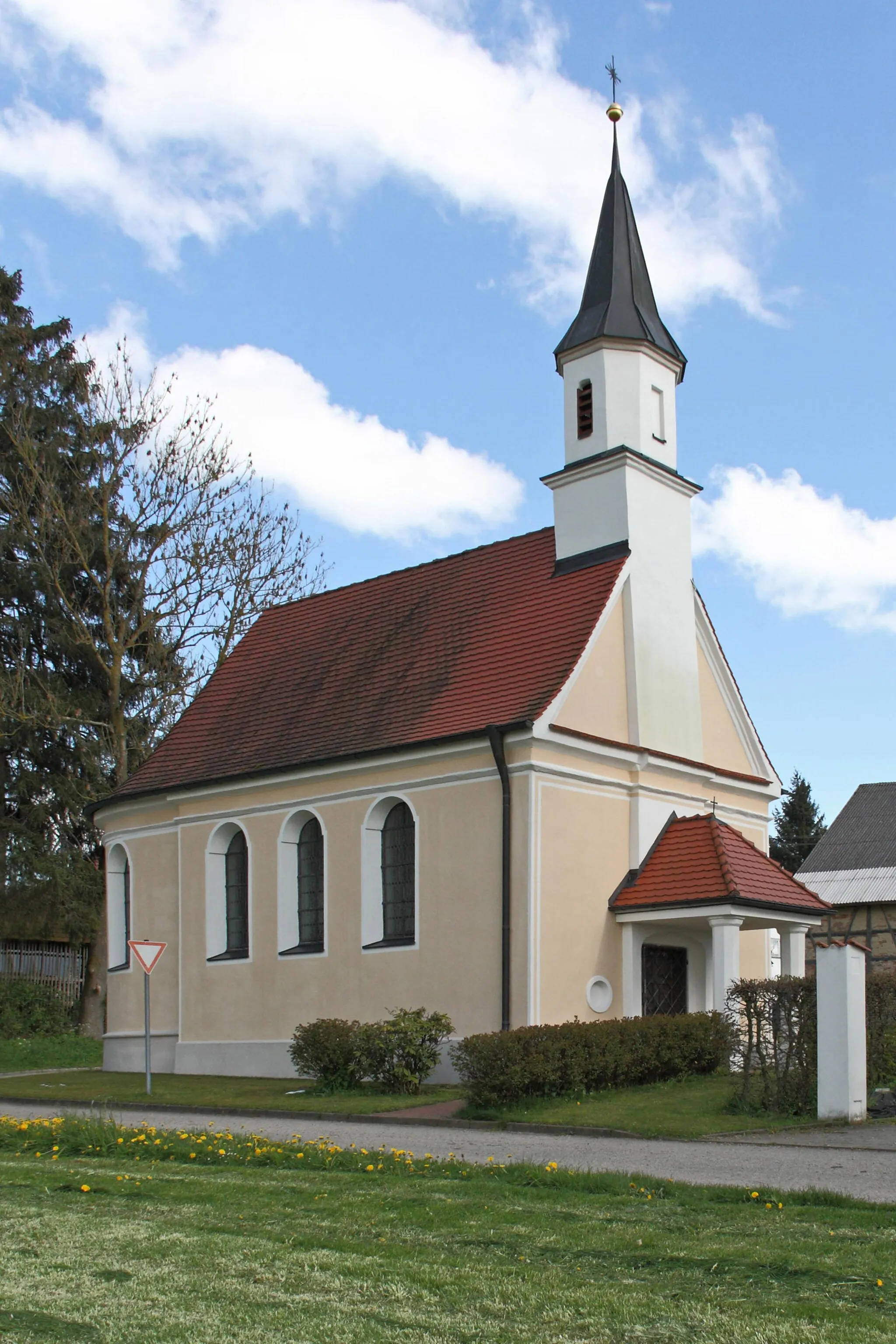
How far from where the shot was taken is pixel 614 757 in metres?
21.2

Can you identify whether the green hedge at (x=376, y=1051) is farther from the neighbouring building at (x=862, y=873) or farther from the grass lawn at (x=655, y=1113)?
the neighbouring building at (x=862, y=873)

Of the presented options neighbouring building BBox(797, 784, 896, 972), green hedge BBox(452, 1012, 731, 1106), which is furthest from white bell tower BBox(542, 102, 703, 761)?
neighbouring building BBox(797, 784, 896, 972)

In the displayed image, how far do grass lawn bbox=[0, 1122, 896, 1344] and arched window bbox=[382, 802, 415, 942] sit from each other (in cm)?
1238

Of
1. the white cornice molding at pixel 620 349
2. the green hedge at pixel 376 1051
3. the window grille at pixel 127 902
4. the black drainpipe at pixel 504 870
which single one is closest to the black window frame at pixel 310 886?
the green hedge at pixel 376 1051

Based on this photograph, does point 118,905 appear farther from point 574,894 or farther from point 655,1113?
point 655,1113

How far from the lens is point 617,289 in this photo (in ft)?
80.3

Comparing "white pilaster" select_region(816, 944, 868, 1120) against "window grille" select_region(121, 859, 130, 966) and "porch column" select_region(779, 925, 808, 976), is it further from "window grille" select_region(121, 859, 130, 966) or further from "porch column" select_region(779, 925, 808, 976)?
"window grille" select_region(121, 859, 130, 966)

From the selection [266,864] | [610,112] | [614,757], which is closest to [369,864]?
[266,864]

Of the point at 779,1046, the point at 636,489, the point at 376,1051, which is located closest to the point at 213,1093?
the point at 376,1051

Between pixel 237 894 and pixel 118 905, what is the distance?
13.7 ft

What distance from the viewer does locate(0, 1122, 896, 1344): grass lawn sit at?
5.27 meters

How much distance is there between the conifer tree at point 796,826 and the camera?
2395 inches

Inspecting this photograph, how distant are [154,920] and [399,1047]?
9857 mm

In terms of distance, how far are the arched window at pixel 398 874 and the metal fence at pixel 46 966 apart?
55.9 ft
